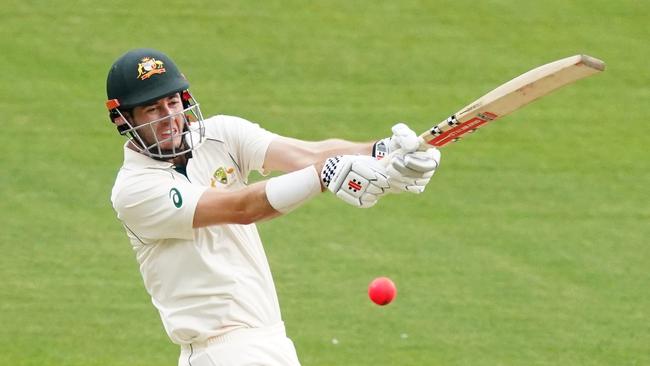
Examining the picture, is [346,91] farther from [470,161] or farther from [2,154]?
[2,154]

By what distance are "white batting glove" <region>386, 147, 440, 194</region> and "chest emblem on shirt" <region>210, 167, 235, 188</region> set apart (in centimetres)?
115

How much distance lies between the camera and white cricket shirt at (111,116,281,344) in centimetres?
631

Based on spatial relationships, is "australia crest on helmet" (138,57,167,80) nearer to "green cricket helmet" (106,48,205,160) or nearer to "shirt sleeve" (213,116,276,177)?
"green cricket helmet" (106,48,205,160)

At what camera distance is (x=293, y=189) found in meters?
5.95

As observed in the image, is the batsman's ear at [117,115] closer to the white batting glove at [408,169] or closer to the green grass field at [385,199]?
the white batting glove at [408,169]

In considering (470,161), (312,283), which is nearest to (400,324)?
(312,283)

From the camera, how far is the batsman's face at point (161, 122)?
6.47 metres

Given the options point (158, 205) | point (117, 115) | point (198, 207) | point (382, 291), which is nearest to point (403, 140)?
point (198, 207)

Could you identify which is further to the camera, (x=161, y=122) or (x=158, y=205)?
(x=161, y=122)

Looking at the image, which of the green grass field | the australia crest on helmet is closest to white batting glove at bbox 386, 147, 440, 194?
the australia crest on helmet

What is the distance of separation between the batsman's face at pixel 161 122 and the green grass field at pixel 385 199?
3.25 metres

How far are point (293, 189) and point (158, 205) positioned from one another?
0.72 m

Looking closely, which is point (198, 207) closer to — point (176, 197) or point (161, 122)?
point (176, 197)

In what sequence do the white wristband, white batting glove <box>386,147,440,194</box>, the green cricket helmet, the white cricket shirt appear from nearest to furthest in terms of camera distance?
white batting glove <box>386,147,440,194</box> < the white wristband < the white cricket shirt < the green cricket helmet
